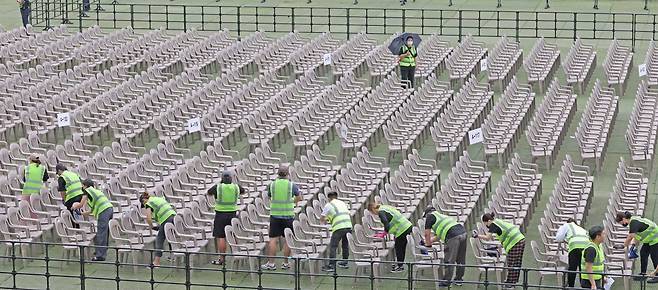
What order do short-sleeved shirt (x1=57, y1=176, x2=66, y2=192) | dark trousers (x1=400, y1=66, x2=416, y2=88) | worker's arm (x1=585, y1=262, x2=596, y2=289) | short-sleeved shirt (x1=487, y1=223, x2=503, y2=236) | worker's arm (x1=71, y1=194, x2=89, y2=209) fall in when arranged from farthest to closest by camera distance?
dark trousers (x1=400, y1=66, x2=416, y2=88) → short-sleeved shirt (x1=57, y1=176, x2=66, y2=192) → worker's arm (x1=71, y1=194, x2=89, y2=209) → short-sleeved shirt (x1=487, y1=223, x2=503, y2=236) → worker's arm (x1=585, y1=262, x2=596, y2=289)

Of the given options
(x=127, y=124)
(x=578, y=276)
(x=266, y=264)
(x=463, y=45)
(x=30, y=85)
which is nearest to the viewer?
(x=578, y=276)

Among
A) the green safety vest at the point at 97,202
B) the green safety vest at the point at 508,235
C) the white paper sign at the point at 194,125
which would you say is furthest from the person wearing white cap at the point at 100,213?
the white paper sign at the point at 194,125

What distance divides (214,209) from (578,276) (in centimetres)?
620

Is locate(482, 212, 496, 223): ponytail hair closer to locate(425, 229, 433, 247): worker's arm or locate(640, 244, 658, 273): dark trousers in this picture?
locate(425, 229, 433, 247): worker's arm

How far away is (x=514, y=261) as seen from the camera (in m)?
25.0

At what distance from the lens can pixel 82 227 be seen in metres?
26.8

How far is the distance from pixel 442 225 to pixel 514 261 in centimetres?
115

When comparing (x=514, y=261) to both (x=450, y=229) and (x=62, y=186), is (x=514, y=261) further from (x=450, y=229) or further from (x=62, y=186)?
(x=62, y=186)

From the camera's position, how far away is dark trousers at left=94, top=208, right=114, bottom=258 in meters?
26.3

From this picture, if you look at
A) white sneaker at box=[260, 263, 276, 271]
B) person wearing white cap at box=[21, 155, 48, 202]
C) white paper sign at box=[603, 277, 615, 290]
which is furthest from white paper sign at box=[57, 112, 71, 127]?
white paper sign at box=[603, 277, 615, 290]

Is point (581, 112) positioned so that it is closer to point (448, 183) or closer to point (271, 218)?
point (448, 183)

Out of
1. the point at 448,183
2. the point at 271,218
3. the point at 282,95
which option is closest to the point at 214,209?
the point at 271,218

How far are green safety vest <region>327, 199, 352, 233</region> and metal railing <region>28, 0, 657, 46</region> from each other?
65.4 feet

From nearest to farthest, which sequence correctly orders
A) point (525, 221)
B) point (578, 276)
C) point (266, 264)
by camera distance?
1. point (578, 276)
2. point (266, 264)
3. point (525, 221)
